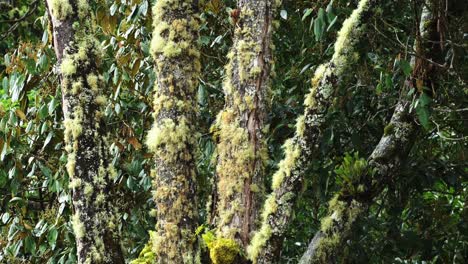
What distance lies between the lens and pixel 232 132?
6.41 ft

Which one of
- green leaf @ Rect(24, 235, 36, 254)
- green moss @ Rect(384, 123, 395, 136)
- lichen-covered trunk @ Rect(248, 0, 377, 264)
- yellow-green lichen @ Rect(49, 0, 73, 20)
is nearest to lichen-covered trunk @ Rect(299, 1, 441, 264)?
green moss @ Rect(384, 123, 395, 136)

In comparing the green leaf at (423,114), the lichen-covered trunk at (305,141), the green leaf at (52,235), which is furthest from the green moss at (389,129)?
the green leaf at (52,235)

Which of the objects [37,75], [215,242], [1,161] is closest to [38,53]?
[37,75]

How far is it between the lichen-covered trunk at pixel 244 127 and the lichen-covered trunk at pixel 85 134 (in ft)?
1.11

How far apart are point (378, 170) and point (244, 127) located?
0.70 metres

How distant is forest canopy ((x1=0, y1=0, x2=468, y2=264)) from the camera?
1842 millimetres

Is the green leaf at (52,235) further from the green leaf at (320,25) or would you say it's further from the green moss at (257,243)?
the green leaf at (320,25)

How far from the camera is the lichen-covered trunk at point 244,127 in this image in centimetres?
193

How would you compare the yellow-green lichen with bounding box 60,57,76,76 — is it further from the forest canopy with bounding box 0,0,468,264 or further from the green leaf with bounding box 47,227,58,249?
the green leaf with bounding box 47,227,58,249

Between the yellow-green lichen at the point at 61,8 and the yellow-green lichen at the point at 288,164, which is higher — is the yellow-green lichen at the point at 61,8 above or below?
above

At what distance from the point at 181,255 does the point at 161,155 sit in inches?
11.3

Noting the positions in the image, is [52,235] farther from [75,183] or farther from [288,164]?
[288,164]

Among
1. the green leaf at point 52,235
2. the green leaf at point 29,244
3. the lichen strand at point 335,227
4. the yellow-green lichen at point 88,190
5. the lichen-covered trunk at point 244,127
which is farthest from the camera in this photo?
the green leaf at point 29,244

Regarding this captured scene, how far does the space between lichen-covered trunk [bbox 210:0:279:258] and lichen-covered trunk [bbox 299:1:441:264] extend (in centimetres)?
40
